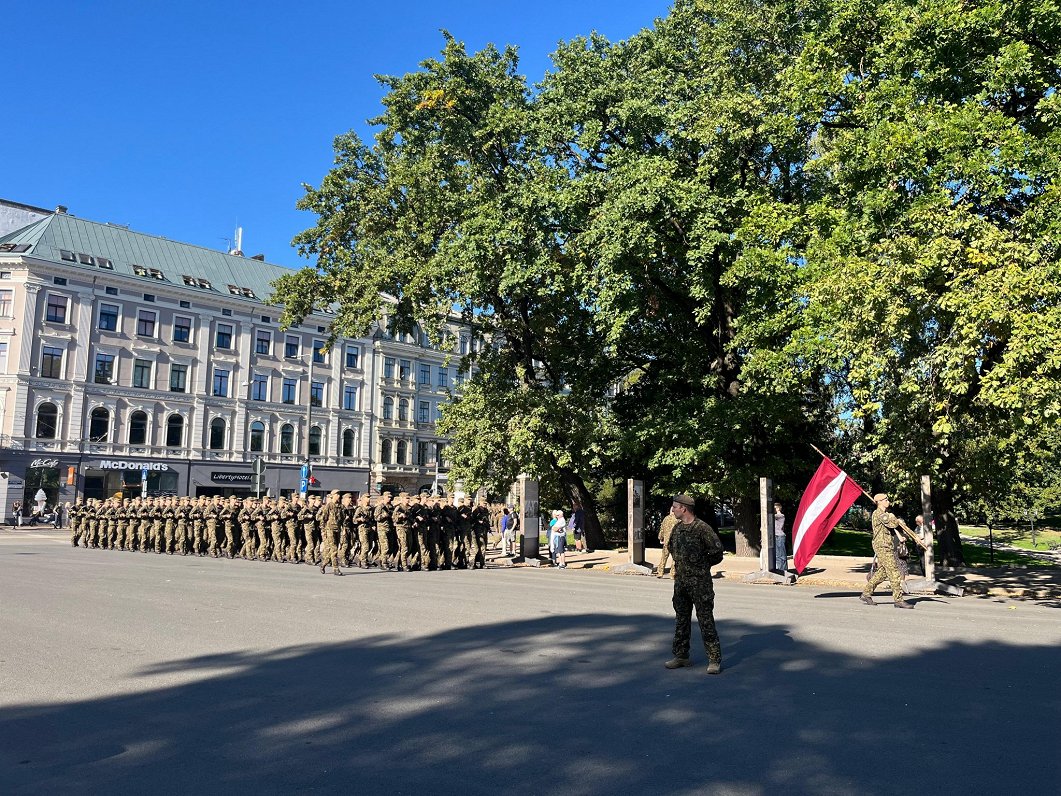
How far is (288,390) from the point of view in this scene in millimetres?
60000

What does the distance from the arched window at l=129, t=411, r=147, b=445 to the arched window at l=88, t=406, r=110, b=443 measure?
1440 mm

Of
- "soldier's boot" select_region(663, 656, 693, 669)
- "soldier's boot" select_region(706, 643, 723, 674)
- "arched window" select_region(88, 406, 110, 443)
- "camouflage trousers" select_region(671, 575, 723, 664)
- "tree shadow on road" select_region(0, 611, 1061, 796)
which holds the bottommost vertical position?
"tree shadow on road" select_region(0, 611, 1061, 796)

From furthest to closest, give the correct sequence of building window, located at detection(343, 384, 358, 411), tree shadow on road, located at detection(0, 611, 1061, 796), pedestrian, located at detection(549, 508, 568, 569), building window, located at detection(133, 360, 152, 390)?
building window, located at detection(343, 384, 358, 411)
building window, located at detection(133, 360, 152, 390)
pedestrian, located at detection(549, 508, 568, 569)
tree shadow on road, located at detection(0, 611, 1061, 796)

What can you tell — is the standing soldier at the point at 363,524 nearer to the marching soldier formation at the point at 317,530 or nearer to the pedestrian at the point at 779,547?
the marching soldier formation at the point at 317,530

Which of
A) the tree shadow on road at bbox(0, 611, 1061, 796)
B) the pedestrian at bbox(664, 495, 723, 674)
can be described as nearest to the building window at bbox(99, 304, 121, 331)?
the tree shadow on road at bbox(0, 611, 1061, 796)

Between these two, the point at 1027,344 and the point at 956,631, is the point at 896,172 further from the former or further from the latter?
the point at 956,631

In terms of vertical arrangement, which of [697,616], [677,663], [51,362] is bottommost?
[677,663]

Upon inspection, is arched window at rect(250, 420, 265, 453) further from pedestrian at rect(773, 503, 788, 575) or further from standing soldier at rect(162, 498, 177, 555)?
pedestrian at rect(773, 503, 788, 575)

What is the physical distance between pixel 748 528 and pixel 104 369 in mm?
40206

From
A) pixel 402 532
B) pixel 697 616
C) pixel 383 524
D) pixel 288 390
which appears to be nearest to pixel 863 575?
pixel 402 532

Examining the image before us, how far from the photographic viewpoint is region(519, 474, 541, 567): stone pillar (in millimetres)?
25234

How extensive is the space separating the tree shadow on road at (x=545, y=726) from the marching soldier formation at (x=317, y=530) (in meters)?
11.7

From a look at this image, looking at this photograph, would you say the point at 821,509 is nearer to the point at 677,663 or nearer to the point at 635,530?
the point at 635,530

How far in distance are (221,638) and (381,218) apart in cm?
1898
